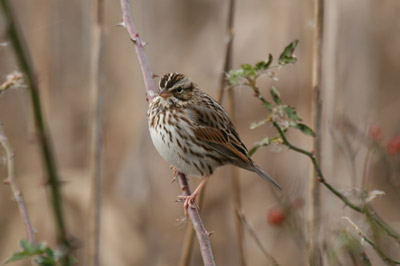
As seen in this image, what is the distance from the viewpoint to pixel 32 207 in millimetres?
4914

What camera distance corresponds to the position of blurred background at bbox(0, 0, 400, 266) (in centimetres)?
457

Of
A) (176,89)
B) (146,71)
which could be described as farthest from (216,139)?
(146,71)

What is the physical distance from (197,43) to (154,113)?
220 centimetres

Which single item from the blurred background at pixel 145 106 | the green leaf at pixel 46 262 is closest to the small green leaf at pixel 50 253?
the green leaf at pixel 46 262

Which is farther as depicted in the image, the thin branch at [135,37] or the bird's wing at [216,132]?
the bird's wing at [216,132]

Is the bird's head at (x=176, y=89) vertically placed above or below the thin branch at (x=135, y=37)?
above

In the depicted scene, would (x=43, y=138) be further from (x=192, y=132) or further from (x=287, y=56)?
(x=192, y=132)

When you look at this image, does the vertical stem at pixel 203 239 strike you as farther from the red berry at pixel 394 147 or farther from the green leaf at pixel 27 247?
the red berry at pixel 394 147

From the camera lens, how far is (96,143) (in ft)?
10.6

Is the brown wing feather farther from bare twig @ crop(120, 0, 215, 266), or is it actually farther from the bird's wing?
bare twig @ crop(120, 0, 215, 266)

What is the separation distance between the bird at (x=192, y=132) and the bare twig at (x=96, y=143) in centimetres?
39

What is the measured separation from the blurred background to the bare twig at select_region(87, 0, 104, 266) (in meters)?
1.13

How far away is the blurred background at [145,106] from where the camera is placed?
4.57m

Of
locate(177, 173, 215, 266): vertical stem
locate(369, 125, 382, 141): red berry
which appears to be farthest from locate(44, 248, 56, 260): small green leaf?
locate(369, 125, 382, 141): red berry
